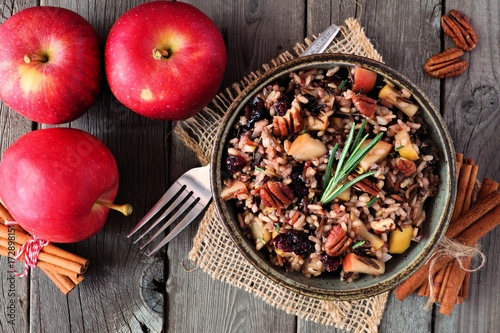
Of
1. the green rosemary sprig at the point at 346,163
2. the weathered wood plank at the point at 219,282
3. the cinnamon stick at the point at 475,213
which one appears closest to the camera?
the green rosemary sprig at the point at 346,163

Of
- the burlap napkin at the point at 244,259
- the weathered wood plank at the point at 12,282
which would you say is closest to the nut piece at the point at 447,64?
the burlap napkin at the point at 244,259

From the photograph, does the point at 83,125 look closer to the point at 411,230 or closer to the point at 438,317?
the point at 411,230

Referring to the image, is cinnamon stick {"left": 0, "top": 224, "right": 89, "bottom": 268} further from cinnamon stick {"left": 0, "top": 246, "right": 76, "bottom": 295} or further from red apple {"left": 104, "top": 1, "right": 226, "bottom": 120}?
red apple {"left": 104, "top": 1, "right": 226, "bottom": 120}

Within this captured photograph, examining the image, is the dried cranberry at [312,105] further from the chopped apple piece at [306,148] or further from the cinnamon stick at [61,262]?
the cinnamon stick at [61,262]

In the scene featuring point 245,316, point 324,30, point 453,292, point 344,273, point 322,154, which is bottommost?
point 245,316

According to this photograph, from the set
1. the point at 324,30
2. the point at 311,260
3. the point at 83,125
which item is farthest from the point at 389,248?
the point at 83,125
